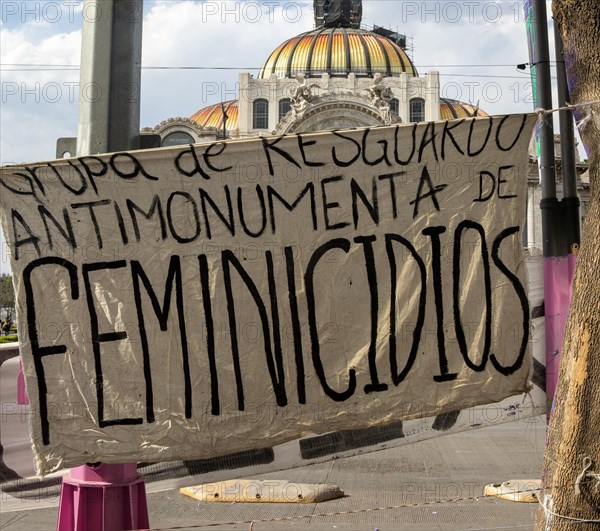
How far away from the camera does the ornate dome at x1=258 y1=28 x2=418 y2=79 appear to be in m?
58.9

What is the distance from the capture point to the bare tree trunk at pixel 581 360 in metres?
4.10

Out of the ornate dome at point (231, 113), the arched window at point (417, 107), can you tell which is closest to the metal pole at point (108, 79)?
the arched window at point (417, 107)

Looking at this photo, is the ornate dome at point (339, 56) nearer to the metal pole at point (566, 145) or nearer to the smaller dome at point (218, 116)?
the smaller dome at point (218, 116)

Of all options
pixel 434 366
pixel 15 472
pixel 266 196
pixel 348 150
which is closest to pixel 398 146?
pixel 348 150

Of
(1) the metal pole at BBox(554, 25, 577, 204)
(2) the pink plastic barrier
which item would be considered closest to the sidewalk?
(2) the pink plastic barrier

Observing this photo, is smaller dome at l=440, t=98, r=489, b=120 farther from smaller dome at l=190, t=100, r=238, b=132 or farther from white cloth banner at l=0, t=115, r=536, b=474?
white cloth banner at l=0, t=115, r=536, b=474

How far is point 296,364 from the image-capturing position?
440 centimetres

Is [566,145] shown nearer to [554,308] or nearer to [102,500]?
[554,308]

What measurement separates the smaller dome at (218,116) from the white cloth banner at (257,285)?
52648mm

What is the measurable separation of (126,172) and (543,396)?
9.15 feet

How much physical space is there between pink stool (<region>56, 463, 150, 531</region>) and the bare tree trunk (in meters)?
2.19

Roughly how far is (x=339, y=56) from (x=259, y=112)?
8883mm

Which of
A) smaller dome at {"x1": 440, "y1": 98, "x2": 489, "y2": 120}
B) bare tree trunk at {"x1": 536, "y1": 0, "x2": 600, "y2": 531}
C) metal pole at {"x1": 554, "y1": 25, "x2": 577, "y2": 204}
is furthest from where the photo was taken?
smaller dome at {"x1": 440, "y1": 98, "x2": 489, "y2": 120}

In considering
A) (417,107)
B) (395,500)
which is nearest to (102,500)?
(395,500)
